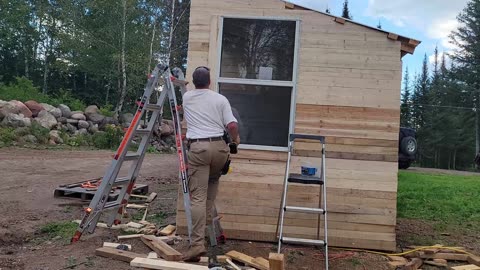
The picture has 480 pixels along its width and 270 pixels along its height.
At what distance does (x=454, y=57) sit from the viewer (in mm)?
43688

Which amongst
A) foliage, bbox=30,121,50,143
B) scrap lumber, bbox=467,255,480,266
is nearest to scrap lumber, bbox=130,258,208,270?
scrap lumber, bbox=467,255,480,266

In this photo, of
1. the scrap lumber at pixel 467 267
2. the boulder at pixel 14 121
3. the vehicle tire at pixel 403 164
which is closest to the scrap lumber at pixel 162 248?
the scrap lumber at pixel 467 267

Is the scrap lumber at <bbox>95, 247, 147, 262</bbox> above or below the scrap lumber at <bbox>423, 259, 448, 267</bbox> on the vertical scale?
above

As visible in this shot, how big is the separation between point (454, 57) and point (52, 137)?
3959 cm

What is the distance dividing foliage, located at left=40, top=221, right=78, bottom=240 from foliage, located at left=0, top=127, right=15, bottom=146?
10.7 metres

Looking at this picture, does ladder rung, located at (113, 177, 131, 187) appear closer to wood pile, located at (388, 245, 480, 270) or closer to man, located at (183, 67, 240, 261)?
man, located at (183, 67, 240, 261)

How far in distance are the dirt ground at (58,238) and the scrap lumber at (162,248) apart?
0.10 m

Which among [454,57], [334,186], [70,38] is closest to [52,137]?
[70,38]

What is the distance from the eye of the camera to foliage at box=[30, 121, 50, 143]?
1645cm

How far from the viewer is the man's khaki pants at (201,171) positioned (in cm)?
439

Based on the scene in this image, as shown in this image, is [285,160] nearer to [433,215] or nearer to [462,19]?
[433,215]

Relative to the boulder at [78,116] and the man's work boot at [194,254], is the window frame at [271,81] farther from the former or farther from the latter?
the boulder at [78,116]

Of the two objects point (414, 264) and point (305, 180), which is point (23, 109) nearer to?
point (305, 180)

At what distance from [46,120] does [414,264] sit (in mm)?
16397
